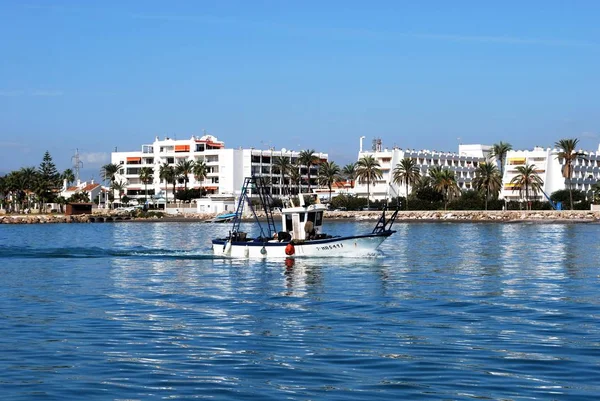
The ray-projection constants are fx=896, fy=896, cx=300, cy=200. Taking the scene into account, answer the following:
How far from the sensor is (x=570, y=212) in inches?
5945

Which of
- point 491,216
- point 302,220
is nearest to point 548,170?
point 491,216

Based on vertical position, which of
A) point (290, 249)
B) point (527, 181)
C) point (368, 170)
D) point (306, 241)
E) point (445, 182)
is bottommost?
point (290, 249)

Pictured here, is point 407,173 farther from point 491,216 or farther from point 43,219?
point 43,219

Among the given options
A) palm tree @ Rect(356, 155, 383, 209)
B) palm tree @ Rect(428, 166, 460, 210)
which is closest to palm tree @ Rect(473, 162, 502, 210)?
palm tree @ Rect(428, 166, 460, 210)

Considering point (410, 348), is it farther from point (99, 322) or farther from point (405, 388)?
point (99, 322)

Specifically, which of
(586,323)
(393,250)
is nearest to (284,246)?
(393,250)

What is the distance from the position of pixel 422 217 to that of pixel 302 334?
140643 millimetres

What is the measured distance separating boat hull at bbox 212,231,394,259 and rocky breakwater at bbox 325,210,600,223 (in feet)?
309

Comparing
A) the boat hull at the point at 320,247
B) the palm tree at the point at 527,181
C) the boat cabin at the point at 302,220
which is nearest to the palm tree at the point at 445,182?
the palm tree at the point at 527,181

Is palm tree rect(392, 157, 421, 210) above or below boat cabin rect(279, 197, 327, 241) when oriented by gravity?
above

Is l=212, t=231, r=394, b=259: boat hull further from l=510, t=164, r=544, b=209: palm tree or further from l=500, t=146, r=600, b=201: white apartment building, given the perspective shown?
l=500, t=146, r=600, b=201: white apartment building

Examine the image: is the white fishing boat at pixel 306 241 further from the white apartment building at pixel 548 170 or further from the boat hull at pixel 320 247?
the white apartment building at pixel 548 170

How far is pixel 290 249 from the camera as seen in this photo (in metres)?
55.1

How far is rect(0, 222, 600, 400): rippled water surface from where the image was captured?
19.3 meters
